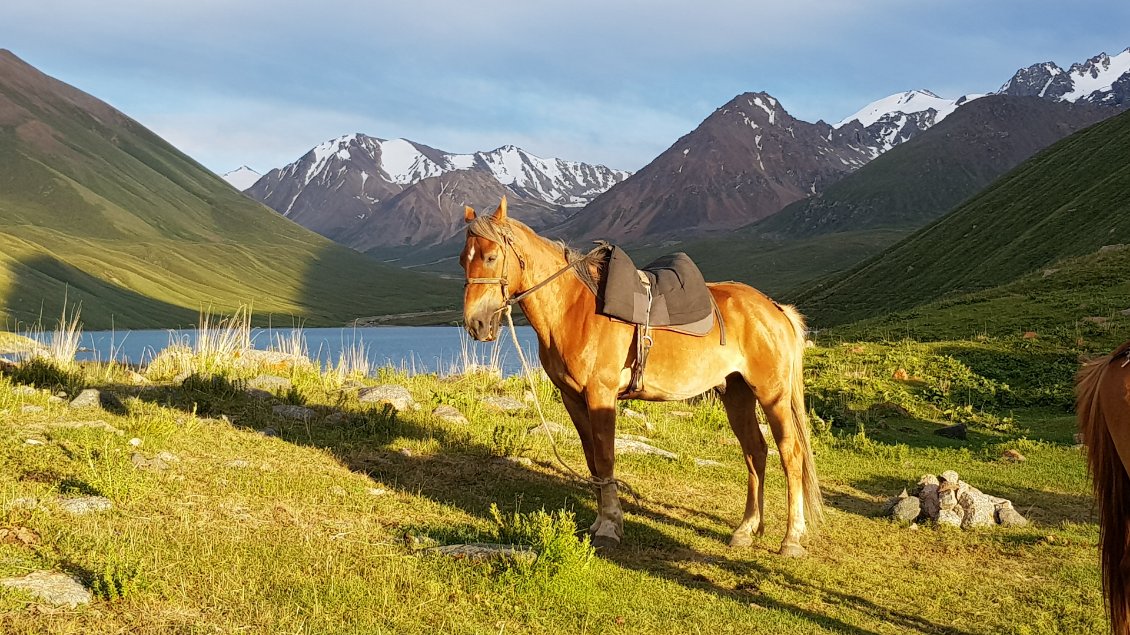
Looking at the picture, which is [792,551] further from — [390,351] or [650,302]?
[390,351]

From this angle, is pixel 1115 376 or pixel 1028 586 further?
pixel 1028 586

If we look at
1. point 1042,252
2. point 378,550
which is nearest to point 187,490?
point 378,550

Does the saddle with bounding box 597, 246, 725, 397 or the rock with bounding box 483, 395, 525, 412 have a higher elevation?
the saddle with bounding box 597, 246, 725, 397

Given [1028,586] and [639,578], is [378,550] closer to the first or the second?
[639,578]

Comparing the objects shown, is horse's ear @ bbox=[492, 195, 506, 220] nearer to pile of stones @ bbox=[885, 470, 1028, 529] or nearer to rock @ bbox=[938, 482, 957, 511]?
pile of stones @ bbox=[885, 470, 1028, 529]

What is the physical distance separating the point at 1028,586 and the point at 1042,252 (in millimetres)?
52555

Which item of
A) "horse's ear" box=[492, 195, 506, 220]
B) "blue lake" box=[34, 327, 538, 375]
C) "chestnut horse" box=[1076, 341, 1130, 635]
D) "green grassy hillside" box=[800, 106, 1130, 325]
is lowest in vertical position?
"blue lake" box=[34, 327, 538, 375]

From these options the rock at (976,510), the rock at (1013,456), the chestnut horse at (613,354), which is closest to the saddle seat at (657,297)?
the chestnut horse at (613,354)

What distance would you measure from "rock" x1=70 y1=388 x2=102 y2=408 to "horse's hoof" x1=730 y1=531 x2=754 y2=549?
8.53 m

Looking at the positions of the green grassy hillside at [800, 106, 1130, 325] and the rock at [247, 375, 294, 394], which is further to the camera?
the green grassy hillside at [800, 106, 1130, 325]

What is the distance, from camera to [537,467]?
10.3 metres

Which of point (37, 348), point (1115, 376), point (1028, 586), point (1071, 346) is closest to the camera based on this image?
point (1115, 376)

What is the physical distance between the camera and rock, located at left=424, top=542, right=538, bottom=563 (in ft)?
19.8

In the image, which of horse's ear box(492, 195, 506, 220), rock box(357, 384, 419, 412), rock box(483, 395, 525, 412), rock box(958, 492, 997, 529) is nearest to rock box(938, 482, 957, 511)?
rock box(958, 492, 997, 529)
